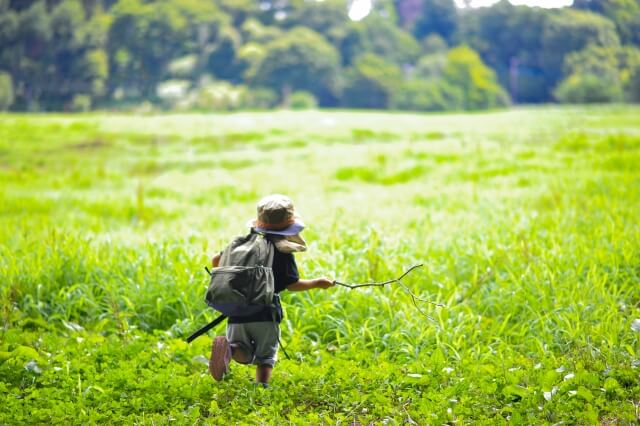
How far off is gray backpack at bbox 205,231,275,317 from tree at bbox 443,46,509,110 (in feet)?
159

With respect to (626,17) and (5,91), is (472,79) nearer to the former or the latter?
(626,17)

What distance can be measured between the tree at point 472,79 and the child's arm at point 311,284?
48.4m

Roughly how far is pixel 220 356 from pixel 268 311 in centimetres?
40

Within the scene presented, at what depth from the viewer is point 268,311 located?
3.83 m

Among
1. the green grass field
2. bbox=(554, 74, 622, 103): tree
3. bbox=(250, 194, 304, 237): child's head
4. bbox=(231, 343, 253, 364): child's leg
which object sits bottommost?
the green grass field

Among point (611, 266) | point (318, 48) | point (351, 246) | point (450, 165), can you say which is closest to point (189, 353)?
point (351, 246)

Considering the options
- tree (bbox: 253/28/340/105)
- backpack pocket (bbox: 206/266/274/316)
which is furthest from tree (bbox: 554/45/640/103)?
tree (bbox: 253/28/340/105)

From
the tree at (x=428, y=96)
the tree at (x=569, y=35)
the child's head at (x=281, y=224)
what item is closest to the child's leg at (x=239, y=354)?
the child's head at (x=281, y=224)

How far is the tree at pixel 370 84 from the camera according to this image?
179ft

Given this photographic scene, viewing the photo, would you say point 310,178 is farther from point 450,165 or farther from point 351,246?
point 351,246

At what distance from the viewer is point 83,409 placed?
3.71 metres

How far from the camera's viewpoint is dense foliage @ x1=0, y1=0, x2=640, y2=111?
79.9 ft

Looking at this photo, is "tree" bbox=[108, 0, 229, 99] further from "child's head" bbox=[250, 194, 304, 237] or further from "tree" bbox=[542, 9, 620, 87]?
"child's head" bbox=[250, 194, 304, 237]

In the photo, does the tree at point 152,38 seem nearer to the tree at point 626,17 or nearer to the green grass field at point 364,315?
the tree at point 626,17
